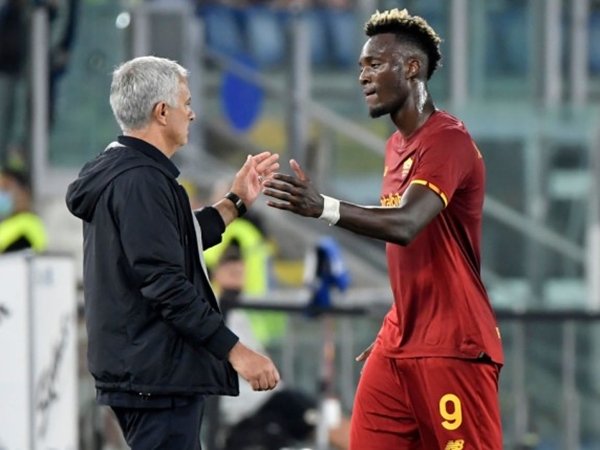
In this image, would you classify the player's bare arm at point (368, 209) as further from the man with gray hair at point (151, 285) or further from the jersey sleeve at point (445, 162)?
the man with gray hair at point (151, 285)

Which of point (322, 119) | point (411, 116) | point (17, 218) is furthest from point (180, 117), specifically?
point (322, 119)

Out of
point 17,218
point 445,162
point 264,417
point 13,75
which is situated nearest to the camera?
point 445,162

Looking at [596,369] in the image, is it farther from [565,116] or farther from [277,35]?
[277,35]

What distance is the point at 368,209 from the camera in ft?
20.4

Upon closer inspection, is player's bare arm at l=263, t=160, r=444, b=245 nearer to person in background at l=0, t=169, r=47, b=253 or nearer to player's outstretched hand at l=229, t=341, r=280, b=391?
player's outstretched hand at l=229, t=341, r=280, b=391

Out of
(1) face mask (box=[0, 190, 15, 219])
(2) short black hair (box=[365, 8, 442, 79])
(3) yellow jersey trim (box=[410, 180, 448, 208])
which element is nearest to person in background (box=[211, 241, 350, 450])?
(1) face mask (box=[0, 190, 15, 219])

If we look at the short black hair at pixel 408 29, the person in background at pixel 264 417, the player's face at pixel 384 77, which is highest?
the short black hair at pixel 408 29

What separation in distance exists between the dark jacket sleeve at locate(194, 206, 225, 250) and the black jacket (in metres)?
0.36

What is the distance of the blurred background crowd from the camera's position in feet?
41.8

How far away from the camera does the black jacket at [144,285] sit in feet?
19.9

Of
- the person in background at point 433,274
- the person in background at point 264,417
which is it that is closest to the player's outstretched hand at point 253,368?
the person in background at point 433,274

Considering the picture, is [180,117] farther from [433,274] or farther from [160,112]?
[433,274]

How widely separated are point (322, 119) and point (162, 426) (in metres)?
7.93

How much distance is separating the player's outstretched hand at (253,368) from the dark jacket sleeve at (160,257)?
0.12 feet
